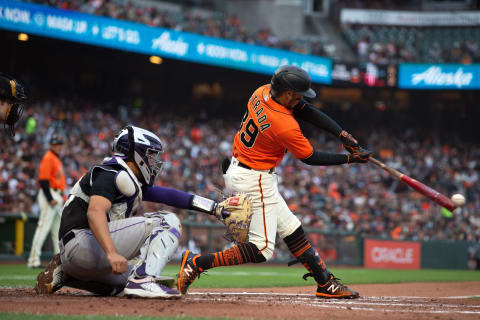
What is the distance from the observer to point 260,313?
14.2ft

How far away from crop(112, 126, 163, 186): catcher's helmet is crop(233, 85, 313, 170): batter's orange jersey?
3.13 feet

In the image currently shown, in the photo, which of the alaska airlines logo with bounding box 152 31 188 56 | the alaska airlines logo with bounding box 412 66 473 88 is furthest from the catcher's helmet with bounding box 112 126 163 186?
the alaska airlines logo with bounding box 412 66 473 88

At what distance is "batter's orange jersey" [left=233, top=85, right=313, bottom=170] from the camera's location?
216 inches

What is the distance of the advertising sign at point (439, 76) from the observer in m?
25.0

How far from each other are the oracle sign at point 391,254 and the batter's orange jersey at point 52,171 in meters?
9.60

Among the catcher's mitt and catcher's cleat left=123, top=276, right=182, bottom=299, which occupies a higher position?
the catcher's mitt

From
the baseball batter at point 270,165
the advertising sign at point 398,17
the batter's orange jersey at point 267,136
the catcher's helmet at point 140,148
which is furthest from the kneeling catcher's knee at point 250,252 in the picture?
the advertising sign at point 398,17

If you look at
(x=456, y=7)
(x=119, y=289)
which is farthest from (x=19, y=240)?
(x=456, y=7)

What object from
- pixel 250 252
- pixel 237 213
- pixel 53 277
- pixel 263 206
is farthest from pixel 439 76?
pixel 53 277

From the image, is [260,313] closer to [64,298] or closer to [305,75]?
[64,298]

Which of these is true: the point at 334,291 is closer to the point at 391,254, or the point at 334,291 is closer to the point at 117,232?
the point at 117,232

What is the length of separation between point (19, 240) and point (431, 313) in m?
9.63

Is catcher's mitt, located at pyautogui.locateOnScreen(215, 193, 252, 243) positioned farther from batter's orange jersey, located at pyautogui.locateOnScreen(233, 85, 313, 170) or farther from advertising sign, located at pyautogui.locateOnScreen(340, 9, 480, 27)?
advertising sign, located at pyautogui.locateOnScreen(340, 9, 480, 27)

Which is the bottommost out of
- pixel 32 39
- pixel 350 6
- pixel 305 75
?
pixel 305 75
